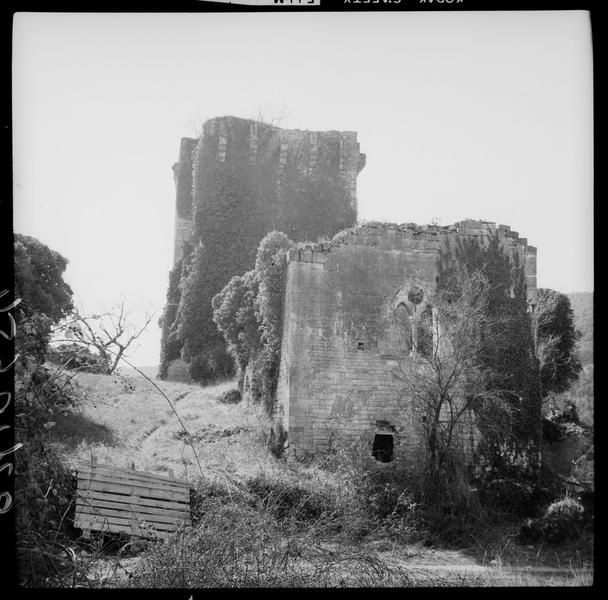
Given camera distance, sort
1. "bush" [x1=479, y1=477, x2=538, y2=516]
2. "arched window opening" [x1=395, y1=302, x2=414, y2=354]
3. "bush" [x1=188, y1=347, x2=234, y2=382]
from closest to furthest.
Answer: "bush" [x1=479, y1=477, x2=538, y2=516] → "arched window opening" [x1=395, y1=302, x2=414, y2=354] → "bush" [x1=188, y1=347, x2=234, y2=382]

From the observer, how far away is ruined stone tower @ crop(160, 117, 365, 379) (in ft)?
75.3

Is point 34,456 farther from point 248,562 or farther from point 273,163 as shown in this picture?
point 273,163

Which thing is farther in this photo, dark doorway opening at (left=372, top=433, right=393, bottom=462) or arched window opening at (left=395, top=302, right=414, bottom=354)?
arched window opening at (left=395, top=302, right=414, bottom=354)

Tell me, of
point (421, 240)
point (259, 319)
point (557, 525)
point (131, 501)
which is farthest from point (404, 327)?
point (131, 501)

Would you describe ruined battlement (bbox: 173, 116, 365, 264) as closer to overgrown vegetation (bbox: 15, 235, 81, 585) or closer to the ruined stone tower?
the ruined stone tower

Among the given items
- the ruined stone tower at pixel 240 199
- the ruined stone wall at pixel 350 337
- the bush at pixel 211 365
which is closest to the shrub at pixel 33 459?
the ruined stone wall at pixel 350 337

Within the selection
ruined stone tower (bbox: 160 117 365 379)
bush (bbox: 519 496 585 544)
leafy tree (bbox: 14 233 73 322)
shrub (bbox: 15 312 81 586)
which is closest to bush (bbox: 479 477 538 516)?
bush (bbox: 519 496 585 544)

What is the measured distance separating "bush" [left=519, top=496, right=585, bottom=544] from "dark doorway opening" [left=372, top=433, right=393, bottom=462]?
281 cm

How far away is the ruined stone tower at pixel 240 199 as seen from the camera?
22953 mm

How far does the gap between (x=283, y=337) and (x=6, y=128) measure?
9.33m

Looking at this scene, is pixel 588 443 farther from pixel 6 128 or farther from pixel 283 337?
pixel 6 128

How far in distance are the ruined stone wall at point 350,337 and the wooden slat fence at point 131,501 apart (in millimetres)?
3373

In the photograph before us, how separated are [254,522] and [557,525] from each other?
625 centimetres

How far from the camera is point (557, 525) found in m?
12.4
